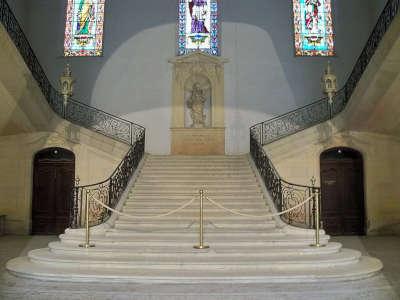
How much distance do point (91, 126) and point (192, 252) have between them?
9.02m

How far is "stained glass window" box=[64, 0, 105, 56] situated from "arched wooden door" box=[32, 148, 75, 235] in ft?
15.2

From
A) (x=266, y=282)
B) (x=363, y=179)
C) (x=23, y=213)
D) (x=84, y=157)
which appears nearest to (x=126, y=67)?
(x=84, y=157)

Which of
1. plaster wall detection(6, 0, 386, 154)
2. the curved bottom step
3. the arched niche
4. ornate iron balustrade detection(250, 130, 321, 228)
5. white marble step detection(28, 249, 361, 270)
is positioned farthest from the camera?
the arched niche

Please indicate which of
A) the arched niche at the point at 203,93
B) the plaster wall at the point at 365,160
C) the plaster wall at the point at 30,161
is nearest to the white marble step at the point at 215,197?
the plaster wall at the point at 365,160

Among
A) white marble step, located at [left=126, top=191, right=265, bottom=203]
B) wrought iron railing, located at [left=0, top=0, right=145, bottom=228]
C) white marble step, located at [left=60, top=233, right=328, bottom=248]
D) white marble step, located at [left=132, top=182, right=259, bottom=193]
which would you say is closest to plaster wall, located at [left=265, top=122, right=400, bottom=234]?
white marble step, located at [left=132, top=182, right=259, bottom=193]

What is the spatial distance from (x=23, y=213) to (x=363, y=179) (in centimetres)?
992

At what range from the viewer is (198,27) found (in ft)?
53.5

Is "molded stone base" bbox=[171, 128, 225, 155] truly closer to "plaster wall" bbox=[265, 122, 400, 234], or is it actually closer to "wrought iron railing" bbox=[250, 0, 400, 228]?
"wrought iron railing" bbox=[250, 0, 400, 228]

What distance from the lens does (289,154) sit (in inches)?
499

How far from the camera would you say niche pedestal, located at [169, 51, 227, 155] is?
15465 millimetres

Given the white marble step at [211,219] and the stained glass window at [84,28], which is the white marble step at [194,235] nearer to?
the white marble step at [211,219]

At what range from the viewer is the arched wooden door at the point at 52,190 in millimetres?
13016

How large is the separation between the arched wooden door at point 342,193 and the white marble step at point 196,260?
5.80 metres

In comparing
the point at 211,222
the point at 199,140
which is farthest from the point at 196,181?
the point at 199,140
